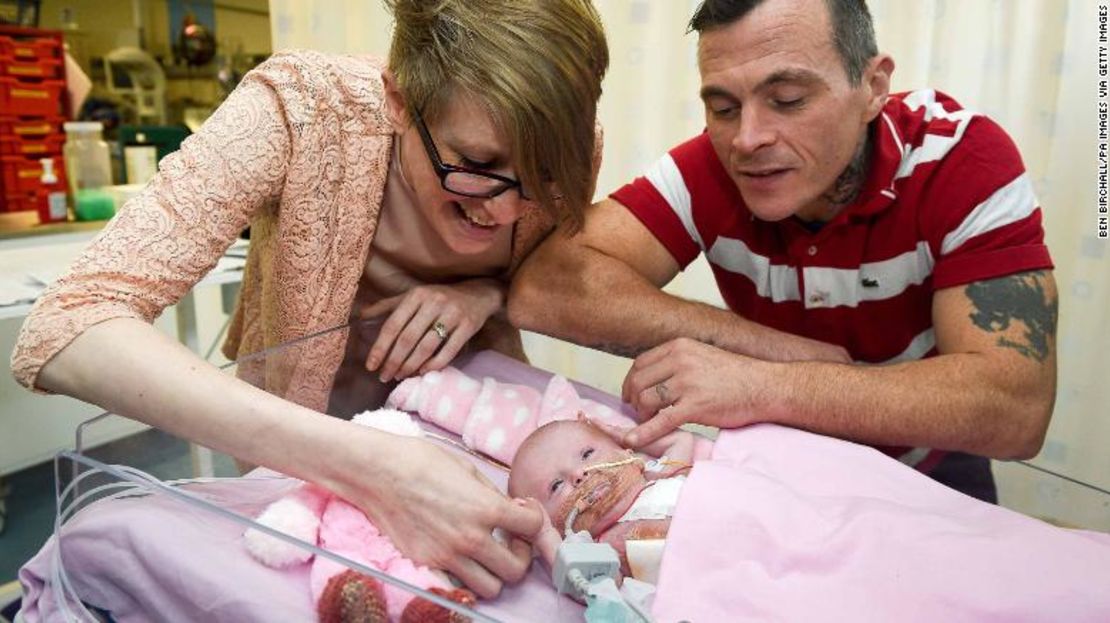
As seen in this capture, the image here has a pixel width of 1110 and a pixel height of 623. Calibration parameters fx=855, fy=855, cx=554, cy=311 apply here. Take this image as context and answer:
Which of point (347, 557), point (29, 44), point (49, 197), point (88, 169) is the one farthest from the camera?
point (88, 169)

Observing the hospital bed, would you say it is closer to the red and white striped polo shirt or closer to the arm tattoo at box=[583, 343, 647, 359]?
the red and white striped polo shirt

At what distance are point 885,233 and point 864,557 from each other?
0.67 m

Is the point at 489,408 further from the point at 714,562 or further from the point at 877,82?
the point at 877,82

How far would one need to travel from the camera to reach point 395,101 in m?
1.21

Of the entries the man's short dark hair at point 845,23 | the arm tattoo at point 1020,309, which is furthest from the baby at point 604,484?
the man's short dark hair at point 845,23

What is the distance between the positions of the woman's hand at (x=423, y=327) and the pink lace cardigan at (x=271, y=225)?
0.06 metres

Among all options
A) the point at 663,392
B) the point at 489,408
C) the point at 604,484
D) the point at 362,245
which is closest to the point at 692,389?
the point at 663,392

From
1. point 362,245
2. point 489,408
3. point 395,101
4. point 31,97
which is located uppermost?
point 395,101

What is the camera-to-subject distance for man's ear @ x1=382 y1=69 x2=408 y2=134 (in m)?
1.18

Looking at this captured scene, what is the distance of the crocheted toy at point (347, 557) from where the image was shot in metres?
0.72

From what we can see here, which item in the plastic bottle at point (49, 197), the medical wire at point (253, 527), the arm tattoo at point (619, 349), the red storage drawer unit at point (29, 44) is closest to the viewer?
the medical wire at point (253, 527)

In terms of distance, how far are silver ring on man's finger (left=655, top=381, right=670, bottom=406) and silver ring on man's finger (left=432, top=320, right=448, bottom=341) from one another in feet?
1.14

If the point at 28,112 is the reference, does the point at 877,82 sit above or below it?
above

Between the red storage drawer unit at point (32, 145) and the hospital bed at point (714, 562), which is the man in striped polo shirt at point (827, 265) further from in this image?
the red storage drawer unit at point (32, 145)
